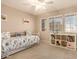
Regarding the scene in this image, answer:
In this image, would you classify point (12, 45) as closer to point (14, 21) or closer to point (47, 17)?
point (14, 21)

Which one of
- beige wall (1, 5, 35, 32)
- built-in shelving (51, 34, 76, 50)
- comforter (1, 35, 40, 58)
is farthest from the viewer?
beige wall (1, 5, 35, 32)

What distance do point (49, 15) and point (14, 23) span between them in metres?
2.53

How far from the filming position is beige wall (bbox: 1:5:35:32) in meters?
4.29

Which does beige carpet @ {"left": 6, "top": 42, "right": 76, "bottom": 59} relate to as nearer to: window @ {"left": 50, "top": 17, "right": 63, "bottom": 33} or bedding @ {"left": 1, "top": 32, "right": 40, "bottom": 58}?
bedding @ {"left": 1, "top": 32, "right": 40, "bottom": 58}

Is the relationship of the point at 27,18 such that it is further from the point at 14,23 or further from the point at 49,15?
the point at 49,15

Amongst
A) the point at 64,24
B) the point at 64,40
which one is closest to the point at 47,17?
the point at 64,24

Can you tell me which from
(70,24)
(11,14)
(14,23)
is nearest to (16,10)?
(11,14)

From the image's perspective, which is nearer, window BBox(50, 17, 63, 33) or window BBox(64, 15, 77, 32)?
window BBox(64, 15, 77, 32)

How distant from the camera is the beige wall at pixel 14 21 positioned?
14.1ft

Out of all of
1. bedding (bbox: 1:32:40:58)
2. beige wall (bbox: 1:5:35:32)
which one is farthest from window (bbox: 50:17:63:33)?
bedding (bbox: 1:32:40:58)

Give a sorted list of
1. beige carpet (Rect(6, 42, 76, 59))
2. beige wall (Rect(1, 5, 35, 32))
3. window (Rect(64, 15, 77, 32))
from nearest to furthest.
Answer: beige carpet (Rect(6, 42, 76, 59)) < beige wall (Rect(1, 5, 35, 32)) < window (Rect(64, 15, 77, 32))

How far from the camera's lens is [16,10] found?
4965 millimetres

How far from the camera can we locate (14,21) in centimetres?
482

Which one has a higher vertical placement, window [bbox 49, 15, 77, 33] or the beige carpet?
window [bbox 49, 15, 77, 33]
